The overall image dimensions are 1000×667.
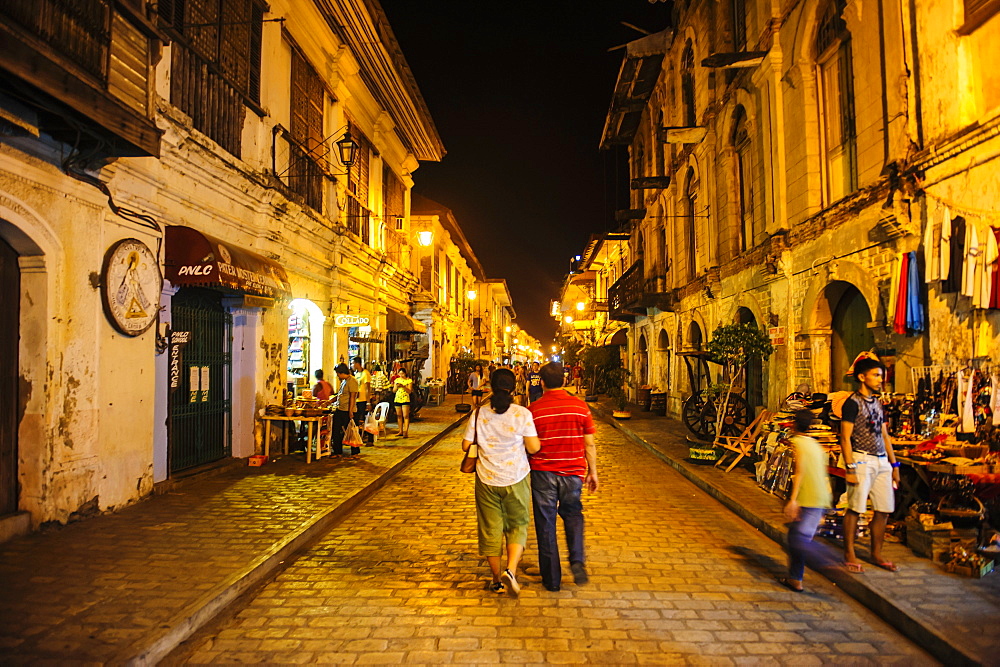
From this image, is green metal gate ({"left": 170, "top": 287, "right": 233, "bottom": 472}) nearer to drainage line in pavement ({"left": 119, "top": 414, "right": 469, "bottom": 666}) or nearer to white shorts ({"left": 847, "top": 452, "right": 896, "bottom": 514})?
drainage line in pavement ({"left": 119, "top": 414, "right": 469, "bottom": 666})

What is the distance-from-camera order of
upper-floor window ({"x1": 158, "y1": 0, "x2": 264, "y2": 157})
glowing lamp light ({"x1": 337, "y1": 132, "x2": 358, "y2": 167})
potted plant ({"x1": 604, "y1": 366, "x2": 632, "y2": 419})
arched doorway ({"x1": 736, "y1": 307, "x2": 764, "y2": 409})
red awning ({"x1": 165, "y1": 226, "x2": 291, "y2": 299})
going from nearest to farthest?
red awning ({"x1": 165, "y1": 226, "x2": 291, "y2": 299})
upper-floor window ({"x1": 158, "y1": 0, "x2": 264, "y2": 157})
glowing lamp light ({"x1": 337, "y1": 132, "x2": 358, "y2": 167})
arched doorway ({"x1": 736, "y1": 307, "x2": 764, "y2": 409})
potted plant ({"x1": 604, "y1": 366, "x2": 632, "y2": 419})

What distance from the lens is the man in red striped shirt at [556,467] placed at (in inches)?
198

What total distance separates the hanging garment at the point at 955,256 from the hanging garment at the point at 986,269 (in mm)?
309

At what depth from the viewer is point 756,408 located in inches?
572

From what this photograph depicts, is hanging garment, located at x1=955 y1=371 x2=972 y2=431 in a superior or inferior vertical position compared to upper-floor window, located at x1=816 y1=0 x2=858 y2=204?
inferior

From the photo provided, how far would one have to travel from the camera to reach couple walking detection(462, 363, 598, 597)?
4.88 metres

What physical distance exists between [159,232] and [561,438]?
20.1ft

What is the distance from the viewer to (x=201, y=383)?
945 cm

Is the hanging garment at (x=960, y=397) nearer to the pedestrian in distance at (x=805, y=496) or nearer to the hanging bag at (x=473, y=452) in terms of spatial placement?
the pedestrian in distance at (x=805, y=496)

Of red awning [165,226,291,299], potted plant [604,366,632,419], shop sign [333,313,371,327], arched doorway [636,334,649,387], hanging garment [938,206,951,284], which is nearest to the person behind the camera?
hanging garment [938,206,951,284]

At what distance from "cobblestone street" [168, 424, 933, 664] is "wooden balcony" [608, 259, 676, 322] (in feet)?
47.6

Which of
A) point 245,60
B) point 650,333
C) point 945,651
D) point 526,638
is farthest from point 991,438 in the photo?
point 650,333

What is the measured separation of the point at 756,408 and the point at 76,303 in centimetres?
1342

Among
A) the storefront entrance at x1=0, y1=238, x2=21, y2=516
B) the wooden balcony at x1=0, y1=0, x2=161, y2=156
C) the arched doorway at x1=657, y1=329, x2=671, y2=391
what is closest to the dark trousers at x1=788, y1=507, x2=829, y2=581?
the wooden balcony at x1=0, y1=0, x2=161, y2=156
